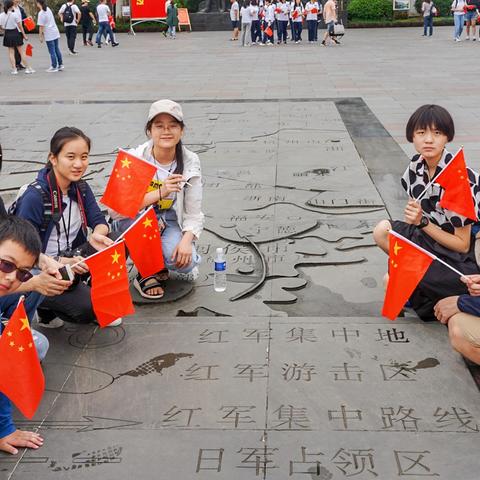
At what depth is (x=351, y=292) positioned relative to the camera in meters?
4.11

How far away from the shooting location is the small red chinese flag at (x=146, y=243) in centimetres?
379

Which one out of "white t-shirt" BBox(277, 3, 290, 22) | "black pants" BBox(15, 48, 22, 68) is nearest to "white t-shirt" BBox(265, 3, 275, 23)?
"white t-shirt" BBox(277, 3, 290, 22)

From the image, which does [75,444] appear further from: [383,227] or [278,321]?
[383,227]

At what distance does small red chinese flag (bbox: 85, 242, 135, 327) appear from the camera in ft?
11.0

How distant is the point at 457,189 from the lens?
11.0 ft

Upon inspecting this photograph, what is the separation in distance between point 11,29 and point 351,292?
12.8 m

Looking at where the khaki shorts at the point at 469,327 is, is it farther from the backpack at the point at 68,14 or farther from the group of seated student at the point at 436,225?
the backpack at the point at 68,14

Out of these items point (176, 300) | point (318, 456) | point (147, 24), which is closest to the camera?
point (318, 456)

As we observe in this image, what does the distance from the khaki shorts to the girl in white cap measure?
159 cm

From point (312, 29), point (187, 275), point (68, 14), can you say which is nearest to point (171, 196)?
point (187, 275)

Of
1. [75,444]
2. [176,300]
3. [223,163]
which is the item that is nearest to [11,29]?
[223,163]

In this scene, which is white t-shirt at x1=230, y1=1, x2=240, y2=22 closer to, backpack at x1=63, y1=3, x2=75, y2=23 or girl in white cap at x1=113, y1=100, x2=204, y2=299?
backpack at x1=63, y1=3, x2=75, y2=23

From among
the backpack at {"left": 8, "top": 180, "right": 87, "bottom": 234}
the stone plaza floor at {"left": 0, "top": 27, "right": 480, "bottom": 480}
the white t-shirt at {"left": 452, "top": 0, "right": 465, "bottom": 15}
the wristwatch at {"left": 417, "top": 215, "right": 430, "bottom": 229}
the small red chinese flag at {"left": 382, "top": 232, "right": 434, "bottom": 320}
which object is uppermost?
the white t-shirt at {"left": 452, "top": 0, "right": 465, "bottom": 15}

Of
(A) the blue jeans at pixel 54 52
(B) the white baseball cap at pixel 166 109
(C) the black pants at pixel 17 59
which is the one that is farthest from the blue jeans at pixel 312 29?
(B) the white baseball cap at pixel 166 109
